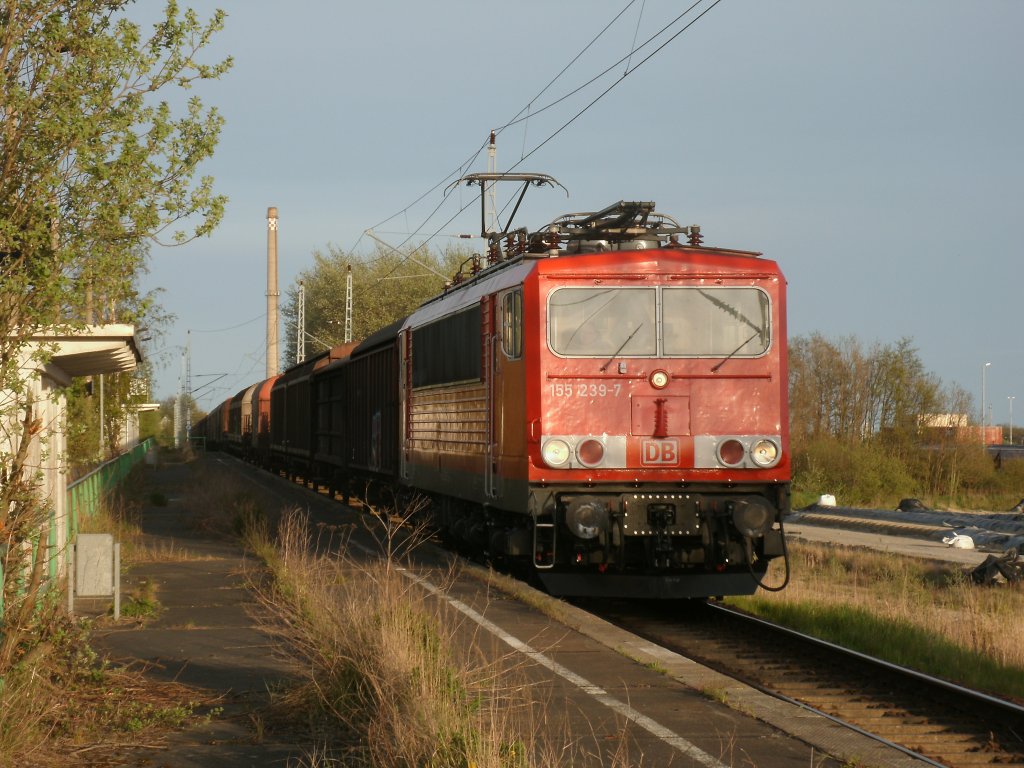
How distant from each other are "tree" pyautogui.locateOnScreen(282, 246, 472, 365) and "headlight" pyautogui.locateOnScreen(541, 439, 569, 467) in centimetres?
5304

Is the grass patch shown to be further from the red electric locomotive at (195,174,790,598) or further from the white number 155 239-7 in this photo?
the white number 155 239-7

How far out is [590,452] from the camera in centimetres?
1151

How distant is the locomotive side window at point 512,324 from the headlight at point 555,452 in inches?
38.1

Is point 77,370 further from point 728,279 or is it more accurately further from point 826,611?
point 826,611

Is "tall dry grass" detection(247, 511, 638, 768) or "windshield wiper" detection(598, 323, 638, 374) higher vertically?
"windshield wiper" detection(598, 323, 638, 374)

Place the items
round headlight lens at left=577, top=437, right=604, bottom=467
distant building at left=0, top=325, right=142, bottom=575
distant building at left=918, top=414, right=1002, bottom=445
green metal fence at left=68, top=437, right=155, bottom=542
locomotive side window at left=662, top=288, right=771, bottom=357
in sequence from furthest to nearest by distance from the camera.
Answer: distant building at left=918, top=414, right=1002, bottom=445 < green metal fence at left=68, top=437, right=155, bottom=542 < locomotive side window at left=662, top=288, right=771, bottom=357 < round headlight lens at left=577, top=437, right=604, bottom=467 < distant building at left=0, top=325, right=142, bottom=575

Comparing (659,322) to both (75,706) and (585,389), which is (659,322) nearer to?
(585,389)

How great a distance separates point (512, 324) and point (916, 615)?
4973mm

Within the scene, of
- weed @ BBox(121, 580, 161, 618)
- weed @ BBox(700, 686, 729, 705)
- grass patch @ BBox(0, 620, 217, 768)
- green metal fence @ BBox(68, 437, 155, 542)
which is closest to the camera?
grass patch @ BBox(0, 620, 217, 768)

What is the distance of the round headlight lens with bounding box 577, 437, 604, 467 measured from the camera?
11.5 m

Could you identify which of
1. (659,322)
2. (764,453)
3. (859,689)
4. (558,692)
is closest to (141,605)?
(558,692)

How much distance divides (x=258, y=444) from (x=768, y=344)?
39598mm

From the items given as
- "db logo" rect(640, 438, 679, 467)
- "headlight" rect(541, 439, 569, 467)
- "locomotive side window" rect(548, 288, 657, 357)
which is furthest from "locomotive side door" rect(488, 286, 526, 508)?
"db logo" rect(640, 438, 679, 467)

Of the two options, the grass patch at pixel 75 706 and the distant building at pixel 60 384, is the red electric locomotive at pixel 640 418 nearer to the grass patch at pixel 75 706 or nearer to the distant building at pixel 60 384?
the distant building at pixel 60 384
